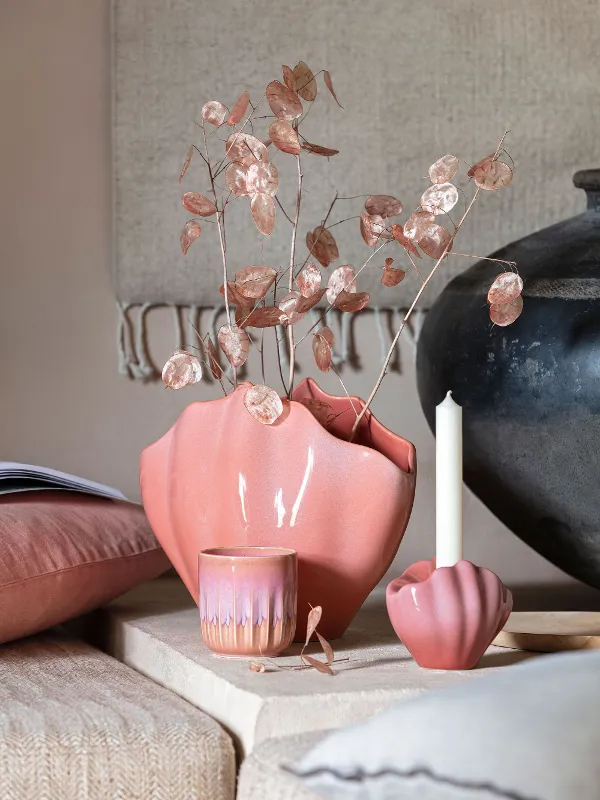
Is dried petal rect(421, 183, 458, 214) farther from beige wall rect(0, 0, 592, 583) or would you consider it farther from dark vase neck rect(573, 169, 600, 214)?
beige wall rect(0, 0, 592, 583)

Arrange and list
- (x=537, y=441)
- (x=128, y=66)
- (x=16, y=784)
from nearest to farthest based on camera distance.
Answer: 1. (x=16, y=784)
2. (x=537, y=441)
3. (x=128, y=66)

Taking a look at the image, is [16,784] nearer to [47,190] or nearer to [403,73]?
[47,190]

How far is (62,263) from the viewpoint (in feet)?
5.21

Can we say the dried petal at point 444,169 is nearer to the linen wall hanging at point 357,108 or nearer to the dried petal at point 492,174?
the dried petal at point 492,174

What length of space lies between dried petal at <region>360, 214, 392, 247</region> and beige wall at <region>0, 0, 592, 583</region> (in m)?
0.66

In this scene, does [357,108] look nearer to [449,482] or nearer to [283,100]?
[283,100]

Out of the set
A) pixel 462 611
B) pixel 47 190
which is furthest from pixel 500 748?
pixel 47 190

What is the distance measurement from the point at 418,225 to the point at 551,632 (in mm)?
436

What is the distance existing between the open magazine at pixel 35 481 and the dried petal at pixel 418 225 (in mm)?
503

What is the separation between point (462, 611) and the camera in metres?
0.83

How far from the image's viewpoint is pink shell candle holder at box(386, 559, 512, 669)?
0.83m

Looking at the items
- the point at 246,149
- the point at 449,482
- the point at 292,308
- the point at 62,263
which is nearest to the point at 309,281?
the point at 292,308

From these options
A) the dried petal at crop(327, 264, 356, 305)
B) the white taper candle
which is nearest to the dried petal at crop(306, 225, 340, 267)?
the dried petal at crop(327, 264, 356, 305)

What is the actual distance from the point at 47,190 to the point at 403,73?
60 cm
